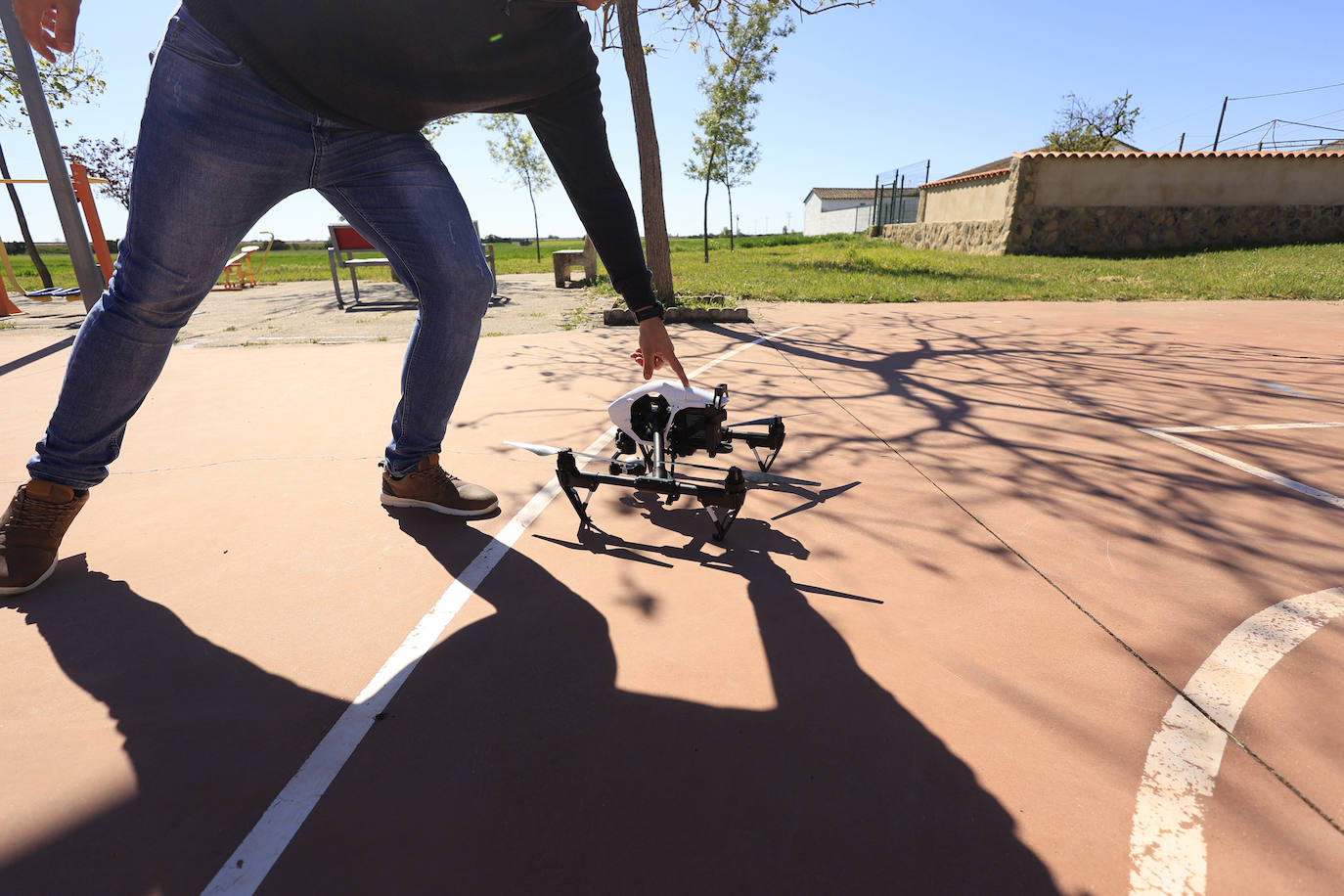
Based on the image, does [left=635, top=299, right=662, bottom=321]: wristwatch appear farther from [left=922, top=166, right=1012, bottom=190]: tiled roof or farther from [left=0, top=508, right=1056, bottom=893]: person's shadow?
[left=922, top=166, right=1012, bottom=190]: tiled roof

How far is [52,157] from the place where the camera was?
8680mm

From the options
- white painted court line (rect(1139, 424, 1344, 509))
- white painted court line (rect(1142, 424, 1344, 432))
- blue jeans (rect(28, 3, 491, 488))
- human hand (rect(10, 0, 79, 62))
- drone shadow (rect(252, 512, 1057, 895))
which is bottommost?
drone shadow (rect(252, 512, 1057, 895))

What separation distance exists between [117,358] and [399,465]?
954mm

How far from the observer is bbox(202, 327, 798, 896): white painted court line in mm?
1199

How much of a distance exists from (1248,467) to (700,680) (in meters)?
3.19

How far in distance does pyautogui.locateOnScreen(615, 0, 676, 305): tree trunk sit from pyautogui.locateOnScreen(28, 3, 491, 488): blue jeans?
22.2 ft

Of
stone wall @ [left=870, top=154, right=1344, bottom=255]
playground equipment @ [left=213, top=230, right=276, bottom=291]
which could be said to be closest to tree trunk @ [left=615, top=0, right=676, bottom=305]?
playground equipment @ [left=213, top=230, right=276, bottom=291]

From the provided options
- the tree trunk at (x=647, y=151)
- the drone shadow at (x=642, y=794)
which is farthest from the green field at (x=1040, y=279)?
the drone shadow at (x=642, y=794)

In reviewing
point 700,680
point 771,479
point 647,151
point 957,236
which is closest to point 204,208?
point 700,680

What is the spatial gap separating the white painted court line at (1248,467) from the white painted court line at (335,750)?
3507 mm

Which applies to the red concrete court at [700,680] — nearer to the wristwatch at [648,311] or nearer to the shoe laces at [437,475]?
the shoe laces at [437,475]

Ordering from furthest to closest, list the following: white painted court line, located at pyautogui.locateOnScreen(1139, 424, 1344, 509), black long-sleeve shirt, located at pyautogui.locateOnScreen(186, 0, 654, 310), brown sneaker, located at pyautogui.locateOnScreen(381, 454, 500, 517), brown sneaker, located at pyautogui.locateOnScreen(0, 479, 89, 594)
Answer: white painted court line, located at pyautogui.locateOnScreen(1139, 424, 1344, 509), brown sneaker, located at pyautogui.locateOnScreen(381, 454, 500, 517), brown sneaker, located at pyautogui.locateOnScreen(0, 479, 89, 594), black long-sleeve shirt, located at pyautogui.locateOnScreen(186, 0, 654, 310)

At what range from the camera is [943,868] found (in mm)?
1214

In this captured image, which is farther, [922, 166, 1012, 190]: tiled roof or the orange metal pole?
[922, 166, 1012, 190]: tiled roof
